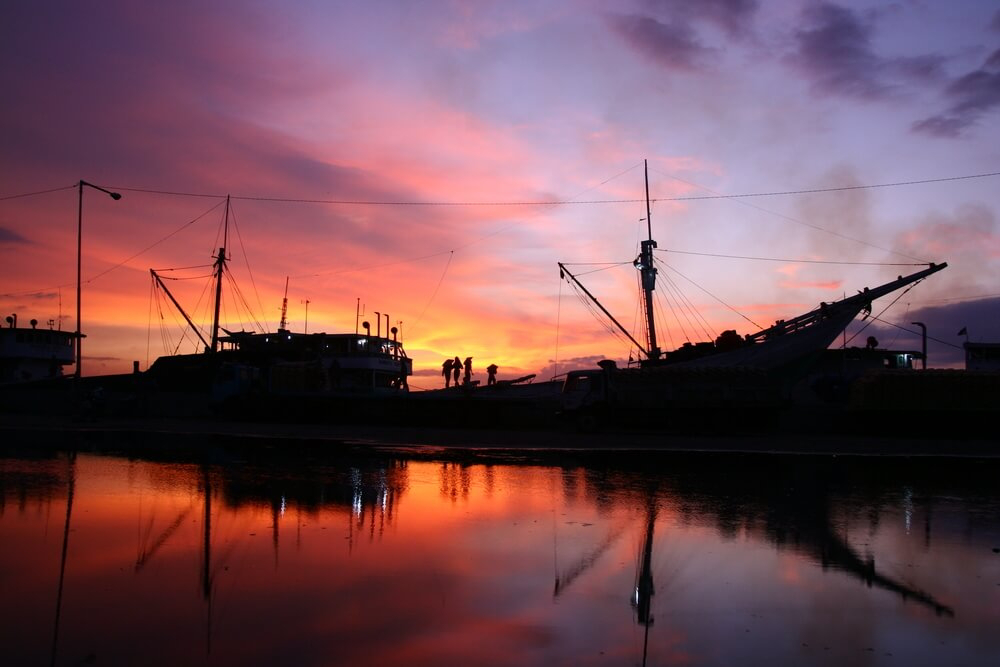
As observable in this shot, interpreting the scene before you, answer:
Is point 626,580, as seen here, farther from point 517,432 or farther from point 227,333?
point 227,333

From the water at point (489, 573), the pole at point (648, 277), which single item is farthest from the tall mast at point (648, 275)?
Answer: the water at point (489, 573)

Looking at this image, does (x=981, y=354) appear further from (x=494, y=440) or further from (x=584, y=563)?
(x=584, y=563)

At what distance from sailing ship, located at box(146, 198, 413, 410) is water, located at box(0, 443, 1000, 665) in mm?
28046

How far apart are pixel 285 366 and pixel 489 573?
39.0 m

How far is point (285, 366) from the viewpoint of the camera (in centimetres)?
4531

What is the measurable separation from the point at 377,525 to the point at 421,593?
353cm

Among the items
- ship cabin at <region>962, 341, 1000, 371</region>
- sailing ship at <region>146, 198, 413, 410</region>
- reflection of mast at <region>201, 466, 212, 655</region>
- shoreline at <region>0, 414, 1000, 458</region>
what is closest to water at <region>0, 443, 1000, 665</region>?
reflection of mast at <region>201, 466, 212, 655</region>

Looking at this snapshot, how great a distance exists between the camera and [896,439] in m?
31.3

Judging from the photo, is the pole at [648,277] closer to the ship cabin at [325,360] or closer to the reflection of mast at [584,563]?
the ship cabin at [325,360]

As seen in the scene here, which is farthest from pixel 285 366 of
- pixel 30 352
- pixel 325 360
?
pixel 30 352

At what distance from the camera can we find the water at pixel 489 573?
595cm

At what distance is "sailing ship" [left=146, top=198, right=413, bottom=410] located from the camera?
43500 mm

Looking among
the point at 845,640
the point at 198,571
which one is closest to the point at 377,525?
the point at 198,571

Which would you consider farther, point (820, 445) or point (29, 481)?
point (820, 445)
